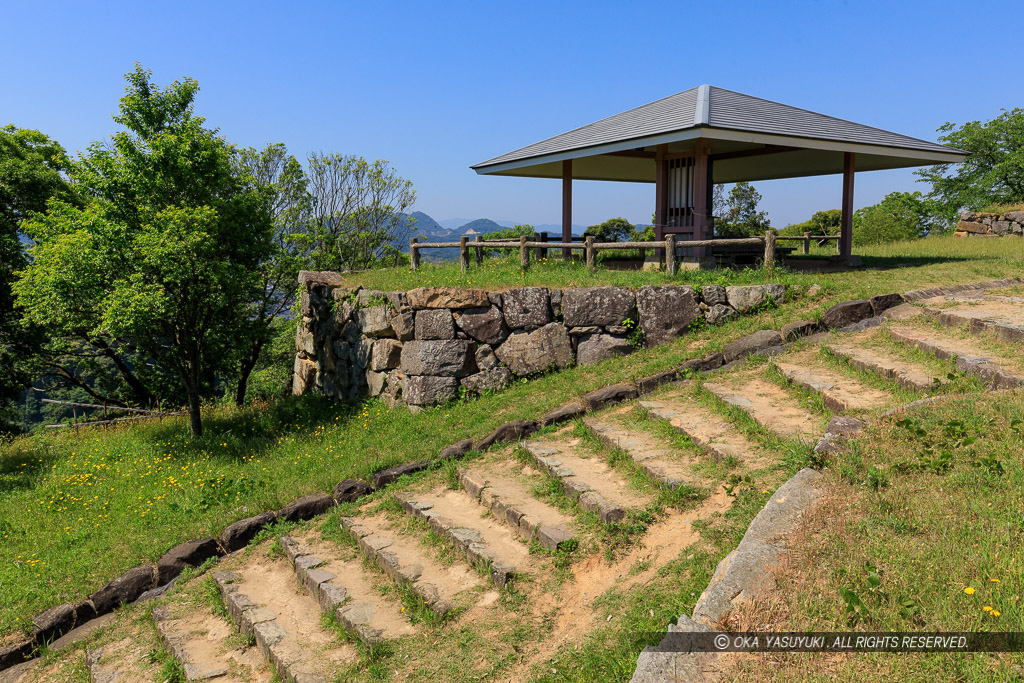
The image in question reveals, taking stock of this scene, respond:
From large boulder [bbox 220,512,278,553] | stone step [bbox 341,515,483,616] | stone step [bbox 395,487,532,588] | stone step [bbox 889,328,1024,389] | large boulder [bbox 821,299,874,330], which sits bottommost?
large boulder [bbox 220,512,278,553]

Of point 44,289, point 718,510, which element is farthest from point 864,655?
point 44,289

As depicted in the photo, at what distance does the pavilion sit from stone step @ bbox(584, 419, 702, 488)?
6.84 meters

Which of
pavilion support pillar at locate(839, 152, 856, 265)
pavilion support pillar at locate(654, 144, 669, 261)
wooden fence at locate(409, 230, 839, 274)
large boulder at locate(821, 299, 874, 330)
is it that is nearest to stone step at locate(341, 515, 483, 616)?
wooden fence at locate(409, 230, 839, 274)

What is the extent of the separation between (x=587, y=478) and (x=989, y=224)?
23911mm

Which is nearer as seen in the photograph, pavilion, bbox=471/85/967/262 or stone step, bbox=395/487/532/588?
stone step, bbox=395/487/532/588

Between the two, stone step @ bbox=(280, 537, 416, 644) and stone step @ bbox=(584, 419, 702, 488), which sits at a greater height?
stone step @ bbox=(584, 419, 702, 488)

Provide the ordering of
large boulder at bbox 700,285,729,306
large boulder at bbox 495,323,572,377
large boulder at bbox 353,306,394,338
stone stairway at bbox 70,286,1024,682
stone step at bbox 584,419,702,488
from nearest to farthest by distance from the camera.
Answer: stone stairway at bbox 70,286,1024,682
stone step at bbox 584,419,702,488
large boulder at bbox 700,285,729,306
large boulder at bbox 495,323,572,377
large boulder at bbox 353,306,394,338

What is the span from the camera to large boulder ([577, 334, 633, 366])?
11172mm

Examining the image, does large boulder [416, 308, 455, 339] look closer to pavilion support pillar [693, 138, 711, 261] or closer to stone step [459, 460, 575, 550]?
stone step [459, 460, 575, 550]

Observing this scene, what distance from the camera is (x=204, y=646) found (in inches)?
230

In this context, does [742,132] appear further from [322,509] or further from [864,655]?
[864,655]

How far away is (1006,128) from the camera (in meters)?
31.7

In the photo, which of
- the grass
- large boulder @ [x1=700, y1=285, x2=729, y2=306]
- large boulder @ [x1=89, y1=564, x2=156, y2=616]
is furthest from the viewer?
large boulder @ [x1=700, y1=285, x2=729, y2=306]

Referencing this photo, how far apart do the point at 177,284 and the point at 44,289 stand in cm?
215
